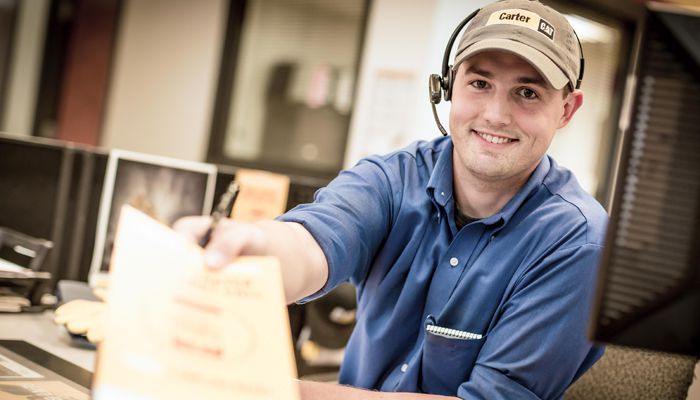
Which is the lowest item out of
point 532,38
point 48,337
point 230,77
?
point 48,337

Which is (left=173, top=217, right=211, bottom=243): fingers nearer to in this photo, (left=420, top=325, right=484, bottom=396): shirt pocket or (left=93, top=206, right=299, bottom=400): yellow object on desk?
(left=93, top=206, right=299, bottom=400): yellow object on desk

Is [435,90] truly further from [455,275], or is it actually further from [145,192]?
[145,192]

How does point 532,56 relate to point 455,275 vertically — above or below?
above

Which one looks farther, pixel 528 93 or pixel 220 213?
pixel 528 93

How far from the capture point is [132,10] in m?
5.11

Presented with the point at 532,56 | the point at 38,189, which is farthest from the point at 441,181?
the point at 38,189

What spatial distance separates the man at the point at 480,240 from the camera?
1.07 meters

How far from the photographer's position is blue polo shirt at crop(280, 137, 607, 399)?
1.07 m

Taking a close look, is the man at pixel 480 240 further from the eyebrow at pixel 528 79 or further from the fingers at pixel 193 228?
the fingers at pixel 193 228

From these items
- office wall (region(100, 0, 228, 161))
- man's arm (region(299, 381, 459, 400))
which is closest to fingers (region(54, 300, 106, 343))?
man's arm (region(299, 381, 459, 400))

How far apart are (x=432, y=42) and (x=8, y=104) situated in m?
3.01

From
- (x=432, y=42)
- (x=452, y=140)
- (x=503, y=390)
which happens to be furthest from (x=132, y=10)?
(x=503, y=390)

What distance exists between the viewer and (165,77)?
499cm

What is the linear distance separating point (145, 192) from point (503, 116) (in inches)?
43.0
